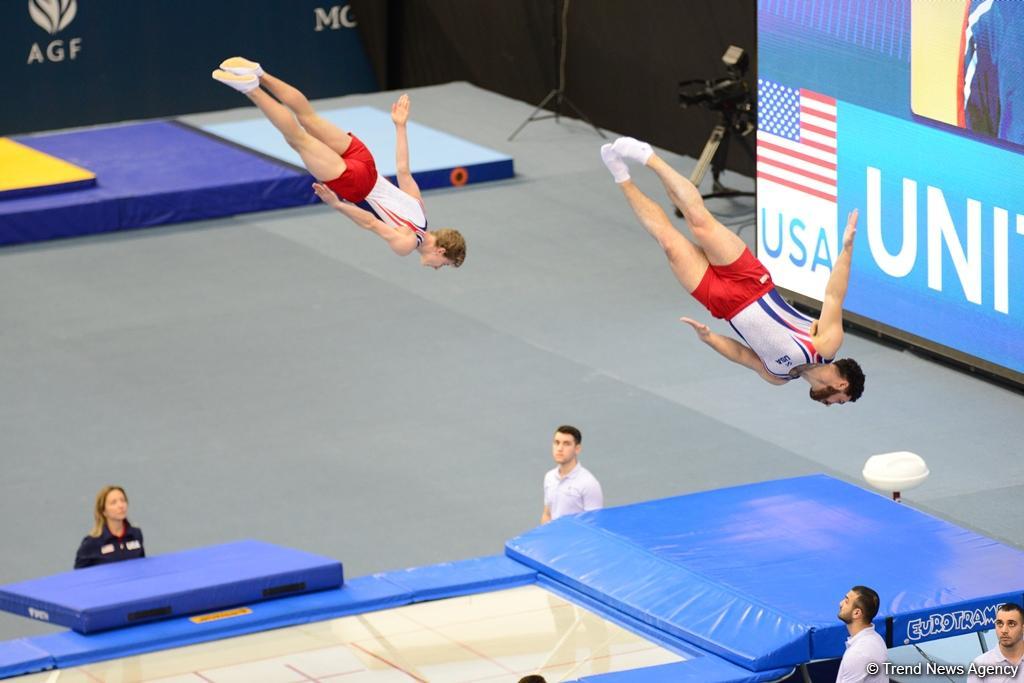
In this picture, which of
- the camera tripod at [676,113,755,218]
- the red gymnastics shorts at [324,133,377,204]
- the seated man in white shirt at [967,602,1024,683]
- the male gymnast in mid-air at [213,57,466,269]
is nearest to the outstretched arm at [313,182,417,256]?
the male gymnast in mid-air at [213,57,466,269]

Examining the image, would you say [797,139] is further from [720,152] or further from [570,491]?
[570,491]

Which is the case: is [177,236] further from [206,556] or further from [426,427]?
[206,556]

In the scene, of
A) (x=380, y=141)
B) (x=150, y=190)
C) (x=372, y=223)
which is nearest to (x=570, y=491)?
(x=372, y=223)

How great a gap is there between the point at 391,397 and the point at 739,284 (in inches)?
209

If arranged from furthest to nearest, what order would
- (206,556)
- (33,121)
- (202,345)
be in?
(33,121) < (202,345) < (206,556)

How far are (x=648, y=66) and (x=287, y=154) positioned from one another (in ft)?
12.1

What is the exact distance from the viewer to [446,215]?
16656 mm

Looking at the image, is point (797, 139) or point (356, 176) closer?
point (356, 176)

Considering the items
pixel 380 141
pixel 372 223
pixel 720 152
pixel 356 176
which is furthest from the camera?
pixel 380 141

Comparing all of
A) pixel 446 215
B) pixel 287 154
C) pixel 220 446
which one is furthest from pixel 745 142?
pixel 220 446

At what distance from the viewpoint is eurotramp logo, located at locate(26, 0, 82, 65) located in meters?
19.8

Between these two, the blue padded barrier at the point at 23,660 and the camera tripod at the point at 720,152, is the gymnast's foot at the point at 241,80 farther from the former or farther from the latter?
the camera tripod at the point at 720,152

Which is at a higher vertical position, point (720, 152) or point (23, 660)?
point (720, 152)

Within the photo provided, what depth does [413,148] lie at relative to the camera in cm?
1825
